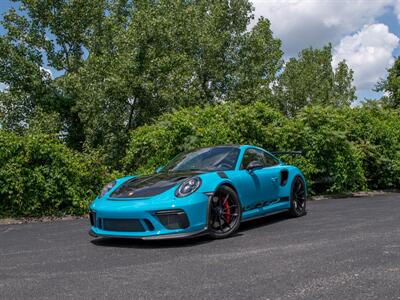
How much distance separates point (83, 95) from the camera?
2339cm

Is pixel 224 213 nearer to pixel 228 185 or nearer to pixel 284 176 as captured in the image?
pixel 228 185

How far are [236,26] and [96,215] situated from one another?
31.5 metres

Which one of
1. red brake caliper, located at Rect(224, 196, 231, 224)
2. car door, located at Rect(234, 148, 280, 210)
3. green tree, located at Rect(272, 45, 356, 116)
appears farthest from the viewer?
green tree, located at Rect(272, 45, 356, 116)

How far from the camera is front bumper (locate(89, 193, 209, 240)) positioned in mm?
5977

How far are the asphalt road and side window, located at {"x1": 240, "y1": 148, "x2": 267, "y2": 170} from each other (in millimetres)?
976

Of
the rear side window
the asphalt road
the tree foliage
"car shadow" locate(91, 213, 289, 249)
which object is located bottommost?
the asphalt road

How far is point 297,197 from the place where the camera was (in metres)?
8.64

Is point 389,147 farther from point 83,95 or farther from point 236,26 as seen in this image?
point 236,26

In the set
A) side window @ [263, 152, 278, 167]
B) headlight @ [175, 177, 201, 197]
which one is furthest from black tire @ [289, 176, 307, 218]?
headlight @ [175, 177, 201, 197]

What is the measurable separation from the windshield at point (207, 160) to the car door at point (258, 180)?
194mm

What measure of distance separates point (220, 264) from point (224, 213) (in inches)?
64.7

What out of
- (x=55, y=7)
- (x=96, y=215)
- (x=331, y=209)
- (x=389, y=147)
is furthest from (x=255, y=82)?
(x=96, y=215)

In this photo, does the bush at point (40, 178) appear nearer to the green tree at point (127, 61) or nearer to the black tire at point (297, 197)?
the black tire at point (297, 197)

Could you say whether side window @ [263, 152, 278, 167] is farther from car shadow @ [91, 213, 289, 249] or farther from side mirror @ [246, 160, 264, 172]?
car shadow @ [91, 213, 289, 249]
